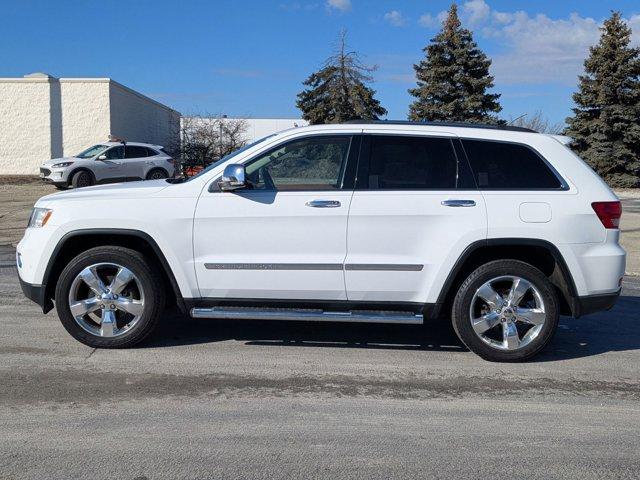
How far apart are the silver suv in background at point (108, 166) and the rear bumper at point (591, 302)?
19.5 m

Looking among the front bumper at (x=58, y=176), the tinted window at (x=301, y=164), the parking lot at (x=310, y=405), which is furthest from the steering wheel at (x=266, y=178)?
the front bumper at (x=58, y=176)

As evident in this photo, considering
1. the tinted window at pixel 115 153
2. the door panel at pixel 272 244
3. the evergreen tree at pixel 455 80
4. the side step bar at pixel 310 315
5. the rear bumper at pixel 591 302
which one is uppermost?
the evergreen tree at pixel 455 80

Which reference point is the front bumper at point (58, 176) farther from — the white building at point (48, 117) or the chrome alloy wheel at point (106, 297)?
the chrome alloy wheel at point (106, 297)

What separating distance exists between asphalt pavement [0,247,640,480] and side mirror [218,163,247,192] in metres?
→ 1.44

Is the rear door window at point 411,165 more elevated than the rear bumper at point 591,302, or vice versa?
the rear door window at point 411,165

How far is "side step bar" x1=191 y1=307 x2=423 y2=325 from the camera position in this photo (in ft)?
17.5

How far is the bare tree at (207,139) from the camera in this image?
32125 mm

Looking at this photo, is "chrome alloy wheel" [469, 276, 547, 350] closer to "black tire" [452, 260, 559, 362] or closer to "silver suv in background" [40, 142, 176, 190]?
"black tire" [452, 260, 559, 362]

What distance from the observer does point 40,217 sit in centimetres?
559

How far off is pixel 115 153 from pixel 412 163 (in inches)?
775

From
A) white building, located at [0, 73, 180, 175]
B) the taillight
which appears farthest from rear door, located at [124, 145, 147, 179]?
the taillight

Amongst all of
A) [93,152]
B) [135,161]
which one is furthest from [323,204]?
[93,152]

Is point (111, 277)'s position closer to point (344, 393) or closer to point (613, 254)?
point (344, 393)

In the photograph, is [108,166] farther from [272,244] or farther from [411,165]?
[411,165]
